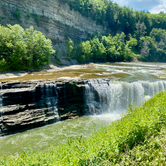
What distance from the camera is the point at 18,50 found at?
19.1 meters

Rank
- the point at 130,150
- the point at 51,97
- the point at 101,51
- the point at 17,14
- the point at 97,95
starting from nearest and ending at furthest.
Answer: the point at 130,150 < the point at 51,97 < the point at 97,95 < the point at 17,14 < the point at 101,51

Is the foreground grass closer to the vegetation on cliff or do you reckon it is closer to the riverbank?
the riverbank

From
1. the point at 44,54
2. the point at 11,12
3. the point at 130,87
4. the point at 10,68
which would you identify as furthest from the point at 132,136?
the point at 11,12

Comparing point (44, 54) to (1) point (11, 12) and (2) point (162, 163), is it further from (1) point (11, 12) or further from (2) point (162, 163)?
(2) point (162, 163)

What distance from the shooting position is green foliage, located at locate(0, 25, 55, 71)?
18.1m

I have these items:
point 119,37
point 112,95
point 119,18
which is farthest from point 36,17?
point 119,18

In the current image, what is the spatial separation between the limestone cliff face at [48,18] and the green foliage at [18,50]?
879 cm

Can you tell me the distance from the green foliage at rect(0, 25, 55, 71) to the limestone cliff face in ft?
28.8

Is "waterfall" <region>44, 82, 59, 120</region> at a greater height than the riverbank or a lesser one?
lesser

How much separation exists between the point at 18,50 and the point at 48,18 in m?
19.4

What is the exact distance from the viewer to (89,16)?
Result: 52750 mm

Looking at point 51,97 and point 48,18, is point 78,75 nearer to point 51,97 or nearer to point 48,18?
point 51,97

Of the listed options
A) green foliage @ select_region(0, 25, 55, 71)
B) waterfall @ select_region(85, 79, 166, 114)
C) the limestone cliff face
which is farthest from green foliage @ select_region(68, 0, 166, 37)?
waterfall @ select_region(85, 79, 166, 114)

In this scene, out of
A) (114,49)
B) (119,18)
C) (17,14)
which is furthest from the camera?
(119,18)
